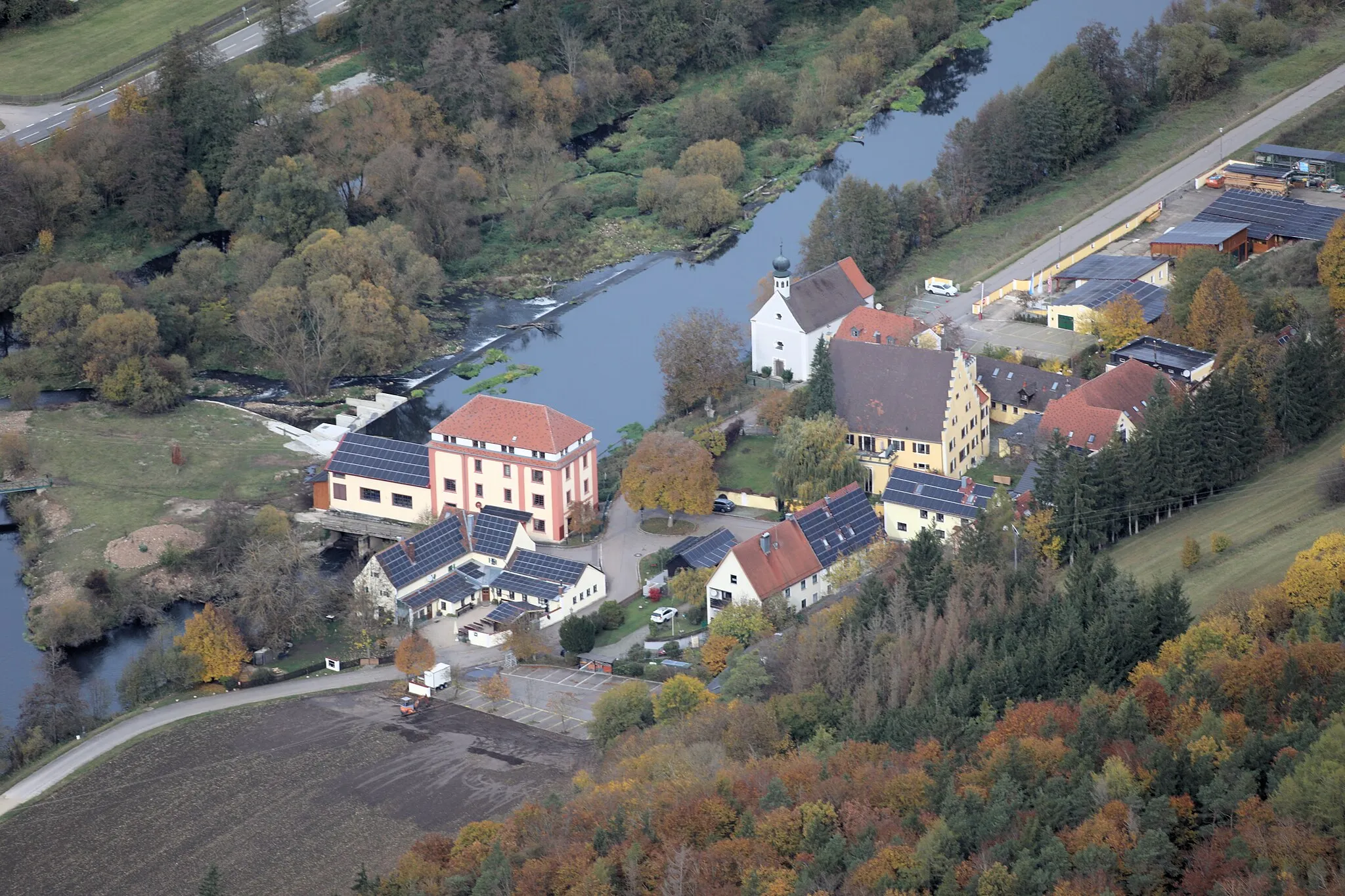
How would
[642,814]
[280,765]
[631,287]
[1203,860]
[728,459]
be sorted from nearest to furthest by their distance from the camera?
[1203,860]
[642,814]
[280,765]
[728,459]
[631,287]

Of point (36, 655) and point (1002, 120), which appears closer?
point (36, 655)

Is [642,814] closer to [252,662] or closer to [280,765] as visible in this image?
[280,765]

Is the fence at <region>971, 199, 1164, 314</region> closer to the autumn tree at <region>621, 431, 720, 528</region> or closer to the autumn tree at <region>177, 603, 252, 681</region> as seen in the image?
the autumn tree at <region>621, 431, 720, 528</region>

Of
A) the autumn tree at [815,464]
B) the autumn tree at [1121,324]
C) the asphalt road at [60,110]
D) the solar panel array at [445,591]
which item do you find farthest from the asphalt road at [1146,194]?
the asphalt road at [60,110]

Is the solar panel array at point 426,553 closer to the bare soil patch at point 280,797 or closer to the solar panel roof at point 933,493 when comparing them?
the bare soil patch at point 280,797

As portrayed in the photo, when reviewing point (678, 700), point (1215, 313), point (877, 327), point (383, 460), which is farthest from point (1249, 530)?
point (383, 460)

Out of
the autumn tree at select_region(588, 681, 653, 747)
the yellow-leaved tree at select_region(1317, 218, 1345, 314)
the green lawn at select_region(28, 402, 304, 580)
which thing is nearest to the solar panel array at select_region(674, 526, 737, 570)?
the autumn tree at select_region(588, 681, 653, 747)

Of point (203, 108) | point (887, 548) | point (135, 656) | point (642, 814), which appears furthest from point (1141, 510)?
point (203, 108)
